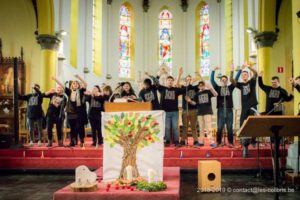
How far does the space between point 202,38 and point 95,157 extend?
12576 mm

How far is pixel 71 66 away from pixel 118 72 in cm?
426

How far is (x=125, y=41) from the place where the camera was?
19.8m

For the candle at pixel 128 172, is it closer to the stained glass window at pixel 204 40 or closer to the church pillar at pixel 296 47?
the church pillar at pixel 296 47

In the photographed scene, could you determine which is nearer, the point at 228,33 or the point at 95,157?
the point at 95,157

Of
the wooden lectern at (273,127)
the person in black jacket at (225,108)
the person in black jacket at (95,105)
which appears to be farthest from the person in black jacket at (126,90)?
the wooden lectern at (273,127)

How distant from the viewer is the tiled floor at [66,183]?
574cm

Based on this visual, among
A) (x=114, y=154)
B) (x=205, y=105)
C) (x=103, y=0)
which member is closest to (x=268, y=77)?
(x=205, y=105)

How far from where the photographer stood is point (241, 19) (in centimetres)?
1614

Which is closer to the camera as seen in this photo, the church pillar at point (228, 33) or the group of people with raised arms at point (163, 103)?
the group of people with raised arms at point (163, 103)

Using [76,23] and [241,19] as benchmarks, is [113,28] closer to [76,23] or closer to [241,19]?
[76,23]

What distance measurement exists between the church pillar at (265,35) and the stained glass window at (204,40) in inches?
264

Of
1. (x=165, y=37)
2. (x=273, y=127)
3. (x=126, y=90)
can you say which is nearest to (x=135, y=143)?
(x=273, y=127)

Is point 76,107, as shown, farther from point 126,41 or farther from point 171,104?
point 126,41

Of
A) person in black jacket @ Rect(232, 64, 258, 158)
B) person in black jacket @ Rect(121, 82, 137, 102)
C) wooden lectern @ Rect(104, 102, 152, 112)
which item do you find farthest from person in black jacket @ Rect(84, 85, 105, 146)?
wooden lectern @ Rect(104, 102, 152, 112)
